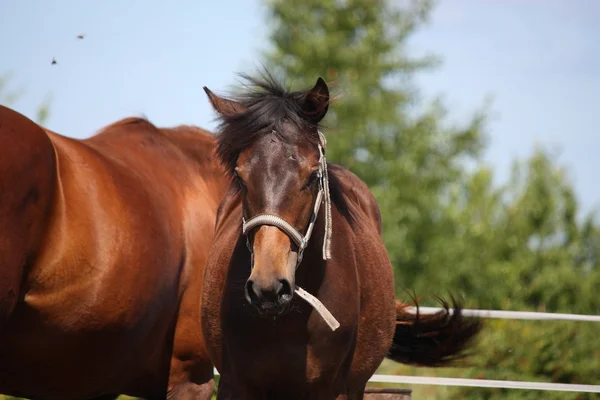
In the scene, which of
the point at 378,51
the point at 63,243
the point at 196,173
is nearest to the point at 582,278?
the point at 378,51

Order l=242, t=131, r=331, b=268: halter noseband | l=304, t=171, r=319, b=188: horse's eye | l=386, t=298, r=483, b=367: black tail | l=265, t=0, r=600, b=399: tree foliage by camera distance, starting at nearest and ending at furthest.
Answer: l=242, t=131, r=331, b=268: halter noseband
l=304, t=171, r=319, b=188: horse's eye
l=386, t=298, r=483, b=367: black tail
l=265, t=0, r=600, b=399: tree foliage

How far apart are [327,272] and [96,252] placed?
3.89 feet

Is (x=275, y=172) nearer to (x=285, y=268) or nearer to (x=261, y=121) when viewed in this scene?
(x=261, y=121)

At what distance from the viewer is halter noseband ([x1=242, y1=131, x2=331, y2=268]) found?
10.6 feet

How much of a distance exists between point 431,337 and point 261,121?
3197 mm

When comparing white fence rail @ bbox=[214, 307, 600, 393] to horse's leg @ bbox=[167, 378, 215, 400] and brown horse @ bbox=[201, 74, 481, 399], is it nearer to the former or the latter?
horse's leg @ bbox=[167, 378, 215, 400]

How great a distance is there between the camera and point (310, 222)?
3488 mm

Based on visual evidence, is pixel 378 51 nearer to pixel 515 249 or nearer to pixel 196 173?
pixel 515 249

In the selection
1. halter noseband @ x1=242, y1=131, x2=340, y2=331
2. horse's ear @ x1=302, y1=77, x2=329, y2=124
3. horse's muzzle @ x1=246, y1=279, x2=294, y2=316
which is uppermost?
horse's ear @ x1=302, y1=77, x2=329, y2=124

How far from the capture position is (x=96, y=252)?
13.4 ft

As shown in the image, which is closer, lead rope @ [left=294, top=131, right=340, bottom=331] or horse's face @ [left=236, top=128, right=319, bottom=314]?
horse's face @ [left=236, top=128, right=319, bottom=314]

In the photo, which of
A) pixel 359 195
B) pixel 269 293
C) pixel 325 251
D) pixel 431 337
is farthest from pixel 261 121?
pixel 431 337

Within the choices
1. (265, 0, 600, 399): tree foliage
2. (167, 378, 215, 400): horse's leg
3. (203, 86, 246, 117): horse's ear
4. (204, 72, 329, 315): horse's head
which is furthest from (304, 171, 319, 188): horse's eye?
(265, 0, 600, 399): tree foliage

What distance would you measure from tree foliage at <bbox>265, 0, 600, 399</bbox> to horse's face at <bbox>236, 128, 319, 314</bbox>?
20379 mm
